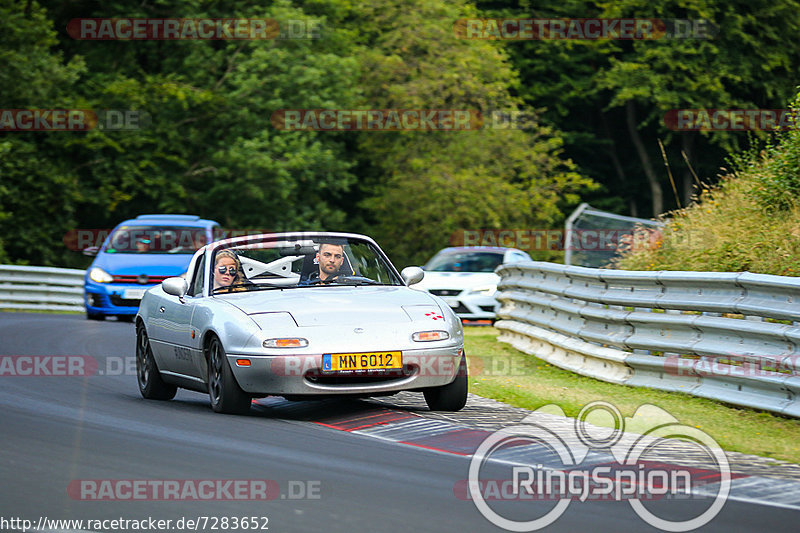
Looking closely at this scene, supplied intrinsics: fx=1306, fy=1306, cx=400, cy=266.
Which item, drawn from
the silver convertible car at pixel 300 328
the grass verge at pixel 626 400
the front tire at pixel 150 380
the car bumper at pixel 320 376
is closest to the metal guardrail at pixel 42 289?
the grass verge at pixel 626 400

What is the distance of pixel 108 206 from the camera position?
133 ft

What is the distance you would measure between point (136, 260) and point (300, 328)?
1325cm

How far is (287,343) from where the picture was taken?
9.27 meters

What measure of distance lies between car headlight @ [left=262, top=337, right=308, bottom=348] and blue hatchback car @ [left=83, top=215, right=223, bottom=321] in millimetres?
12364

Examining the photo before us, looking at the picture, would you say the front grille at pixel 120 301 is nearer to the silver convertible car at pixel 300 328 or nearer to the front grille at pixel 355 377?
the silver convertible car at pixel 300 328

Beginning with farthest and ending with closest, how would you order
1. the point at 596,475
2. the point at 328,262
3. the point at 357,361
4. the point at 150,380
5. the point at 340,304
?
the point at 150,380
the point at 328,262
the point at 340,304
the point at 357,361
the point at 596,475

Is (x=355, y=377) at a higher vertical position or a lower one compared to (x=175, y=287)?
lower

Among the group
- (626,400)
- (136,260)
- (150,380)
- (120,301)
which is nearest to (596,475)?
(626,400)

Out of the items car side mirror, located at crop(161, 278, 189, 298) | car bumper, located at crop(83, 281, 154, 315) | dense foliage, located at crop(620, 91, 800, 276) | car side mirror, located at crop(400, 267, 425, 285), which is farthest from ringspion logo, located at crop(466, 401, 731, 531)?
car bumper, located at crop(83, 281, 154, 315)

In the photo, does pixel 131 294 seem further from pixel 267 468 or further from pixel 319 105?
pixel 319 105

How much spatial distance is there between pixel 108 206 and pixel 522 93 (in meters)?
19.9

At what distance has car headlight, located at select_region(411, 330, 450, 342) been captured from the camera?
31.1 ft

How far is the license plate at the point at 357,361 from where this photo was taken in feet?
30.2

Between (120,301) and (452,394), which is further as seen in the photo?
(120,301)
